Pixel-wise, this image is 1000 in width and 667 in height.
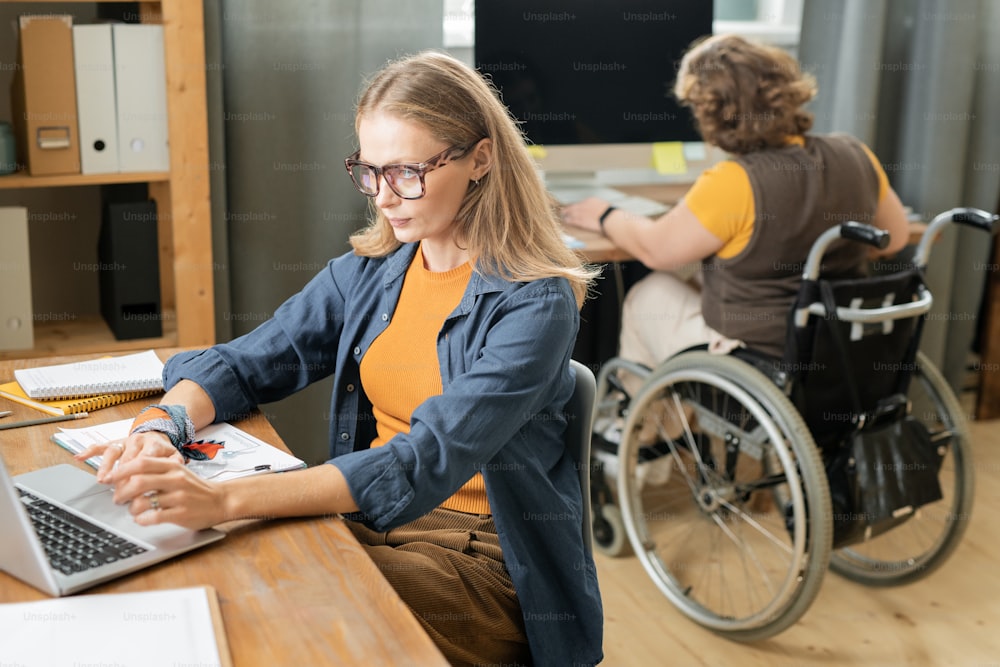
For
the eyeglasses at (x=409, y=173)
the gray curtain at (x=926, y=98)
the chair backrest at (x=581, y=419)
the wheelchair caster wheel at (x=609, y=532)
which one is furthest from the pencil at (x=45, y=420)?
the gray curtain at (x=926, y=98)

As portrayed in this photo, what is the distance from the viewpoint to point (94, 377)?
5.04ft


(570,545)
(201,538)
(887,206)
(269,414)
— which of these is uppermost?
(887,206)

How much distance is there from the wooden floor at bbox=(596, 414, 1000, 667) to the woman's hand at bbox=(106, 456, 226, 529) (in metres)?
1.31

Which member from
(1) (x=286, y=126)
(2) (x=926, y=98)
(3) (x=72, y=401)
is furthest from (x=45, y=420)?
(2) (x=926, y=98)

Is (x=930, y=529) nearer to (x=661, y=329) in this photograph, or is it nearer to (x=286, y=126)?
(x=661, y=329)

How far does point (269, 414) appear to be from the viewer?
278 cm

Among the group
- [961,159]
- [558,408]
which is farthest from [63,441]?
[961,159]

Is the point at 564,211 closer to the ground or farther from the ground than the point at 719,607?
farther from the ground

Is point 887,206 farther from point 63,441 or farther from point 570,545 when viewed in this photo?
point 63,441

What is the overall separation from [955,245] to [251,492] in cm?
281

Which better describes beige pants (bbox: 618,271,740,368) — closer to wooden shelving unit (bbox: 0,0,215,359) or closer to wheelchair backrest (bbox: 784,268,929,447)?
wheelchair backrest (bbox: 784,268,929,447)

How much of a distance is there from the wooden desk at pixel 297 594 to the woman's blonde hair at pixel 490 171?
0.45 metres

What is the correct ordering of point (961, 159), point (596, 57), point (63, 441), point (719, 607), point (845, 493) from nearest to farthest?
1. point (63, 441)
2. point (845, 493)
3. point (719, 607)
4. point (596, 57)
5. point (961, 159)

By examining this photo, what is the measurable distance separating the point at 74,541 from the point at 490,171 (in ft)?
2.28
